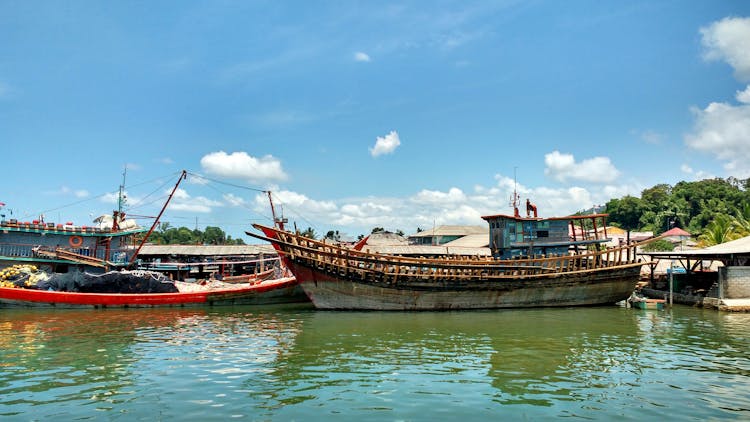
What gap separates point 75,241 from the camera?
31.6 meters

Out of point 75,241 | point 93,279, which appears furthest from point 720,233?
point 75,241

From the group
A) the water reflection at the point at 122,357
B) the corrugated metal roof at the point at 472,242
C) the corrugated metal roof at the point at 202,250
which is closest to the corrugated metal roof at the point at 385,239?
the corrugated metal roof at the point at 472,242

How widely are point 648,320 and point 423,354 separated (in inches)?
536

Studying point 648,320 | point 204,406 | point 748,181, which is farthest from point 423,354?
point 748,181

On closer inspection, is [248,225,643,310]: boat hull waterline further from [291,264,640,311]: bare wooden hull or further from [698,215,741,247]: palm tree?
[698,215,741,247]: palm tree

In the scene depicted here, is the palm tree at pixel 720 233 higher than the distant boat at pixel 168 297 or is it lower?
higher

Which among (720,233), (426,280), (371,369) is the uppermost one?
(720,233)

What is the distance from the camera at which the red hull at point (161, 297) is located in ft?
80.0

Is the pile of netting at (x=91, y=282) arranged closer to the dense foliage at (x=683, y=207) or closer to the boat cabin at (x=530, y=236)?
the boat cabin at (x=530, y=236)

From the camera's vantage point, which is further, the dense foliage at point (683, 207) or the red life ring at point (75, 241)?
the dense foliage at point (683, 207)

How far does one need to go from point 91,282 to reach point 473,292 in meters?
20.7

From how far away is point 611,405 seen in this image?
31.5 ft

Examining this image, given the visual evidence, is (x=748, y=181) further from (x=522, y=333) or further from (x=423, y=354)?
(x=423, y=354)

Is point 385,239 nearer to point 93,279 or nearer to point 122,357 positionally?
point 93,279
